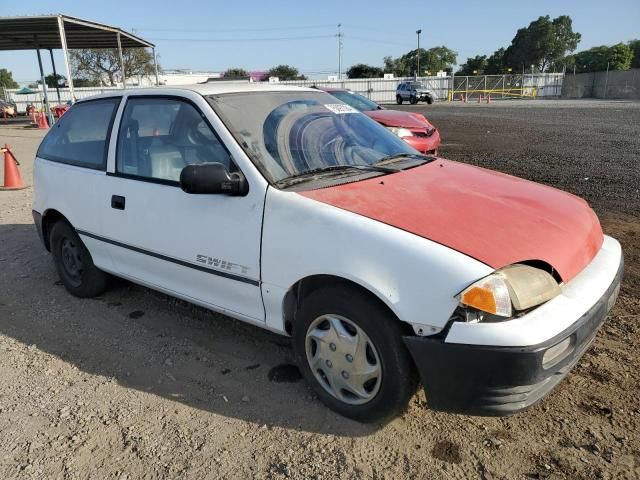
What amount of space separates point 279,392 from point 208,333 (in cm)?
97

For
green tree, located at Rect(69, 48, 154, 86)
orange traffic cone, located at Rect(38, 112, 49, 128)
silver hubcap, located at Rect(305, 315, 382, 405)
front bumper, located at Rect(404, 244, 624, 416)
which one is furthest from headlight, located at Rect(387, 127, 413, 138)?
green tree, located at Rect(69, 48, 154, 86)

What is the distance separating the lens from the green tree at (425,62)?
9217cm

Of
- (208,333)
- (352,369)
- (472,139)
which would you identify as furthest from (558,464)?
(472,139)

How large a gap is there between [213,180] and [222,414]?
1.30 m

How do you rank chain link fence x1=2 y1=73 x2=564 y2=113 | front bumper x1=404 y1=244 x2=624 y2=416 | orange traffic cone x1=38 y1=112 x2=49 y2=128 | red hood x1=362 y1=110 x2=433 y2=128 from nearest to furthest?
front bumper x1=404 y1=244 x2=624 y2=416 < red hood x1=362 y1=110 x2=433 y2=128 < orange traffic cone x1=38 y1=112 x2=49 y2=128 < chain link fence x1=2 y1=73 x2=564 y2=113

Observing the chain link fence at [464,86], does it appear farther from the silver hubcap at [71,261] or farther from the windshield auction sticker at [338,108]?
the windshield auction sticker at [338,108]

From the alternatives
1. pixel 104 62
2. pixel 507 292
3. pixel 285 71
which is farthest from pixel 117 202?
pixel 285 71

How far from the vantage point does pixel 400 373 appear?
2.36 m

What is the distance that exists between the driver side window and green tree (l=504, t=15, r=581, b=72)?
106m

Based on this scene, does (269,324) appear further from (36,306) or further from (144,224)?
(36,306)

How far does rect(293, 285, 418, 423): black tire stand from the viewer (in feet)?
7.65

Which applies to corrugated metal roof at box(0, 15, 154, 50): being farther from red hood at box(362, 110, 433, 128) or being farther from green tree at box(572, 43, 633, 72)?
green tree at box(572, 43, 633, 72)

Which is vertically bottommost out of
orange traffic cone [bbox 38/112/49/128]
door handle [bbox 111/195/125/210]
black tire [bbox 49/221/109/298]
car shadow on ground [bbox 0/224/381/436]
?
orange traffic cone [bbox 38/112/49/128]

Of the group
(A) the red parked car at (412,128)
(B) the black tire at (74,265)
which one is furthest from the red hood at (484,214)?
(A) the red parked car at (412,128)
